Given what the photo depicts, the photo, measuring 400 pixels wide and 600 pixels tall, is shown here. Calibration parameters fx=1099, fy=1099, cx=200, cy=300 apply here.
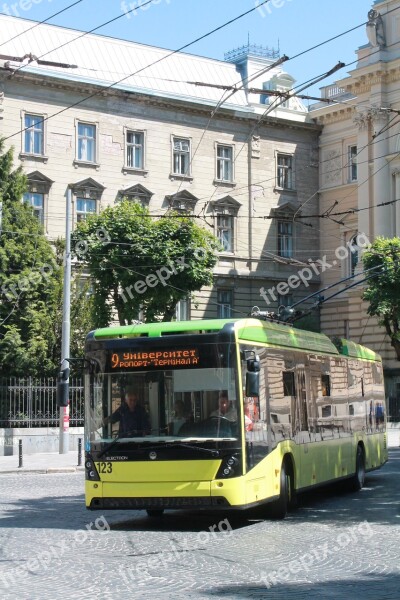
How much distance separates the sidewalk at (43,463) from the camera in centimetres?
2791

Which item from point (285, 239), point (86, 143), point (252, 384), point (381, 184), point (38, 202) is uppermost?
point (86, 143)

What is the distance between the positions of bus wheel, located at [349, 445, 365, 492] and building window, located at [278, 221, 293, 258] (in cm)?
3537

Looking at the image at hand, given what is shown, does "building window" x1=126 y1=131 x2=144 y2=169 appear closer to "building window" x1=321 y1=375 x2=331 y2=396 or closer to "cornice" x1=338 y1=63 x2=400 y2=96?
"cornice" x1=338 y1=63 x2=400 y2=96

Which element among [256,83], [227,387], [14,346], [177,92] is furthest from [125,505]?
[256,83]

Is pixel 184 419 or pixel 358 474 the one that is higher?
pixel 184 419

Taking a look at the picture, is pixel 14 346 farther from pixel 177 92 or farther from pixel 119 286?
pixel 177 92

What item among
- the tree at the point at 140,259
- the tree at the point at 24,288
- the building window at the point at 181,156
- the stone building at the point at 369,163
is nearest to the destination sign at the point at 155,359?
the tree at the point at 24,288

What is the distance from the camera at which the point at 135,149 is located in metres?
52.0

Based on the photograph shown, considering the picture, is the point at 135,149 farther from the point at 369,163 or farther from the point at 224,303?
the point at 369,163

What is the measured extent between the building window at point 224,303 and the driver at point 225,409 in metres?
40.1

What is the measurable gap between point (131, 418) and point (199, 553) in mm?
2780

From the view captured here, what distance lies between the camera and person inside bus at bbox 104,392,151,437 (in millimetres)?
14484

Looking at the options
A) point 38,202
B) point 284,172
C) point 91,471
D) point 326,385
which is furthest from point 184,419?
point 284,172

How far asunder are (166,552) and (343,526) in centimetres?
342
